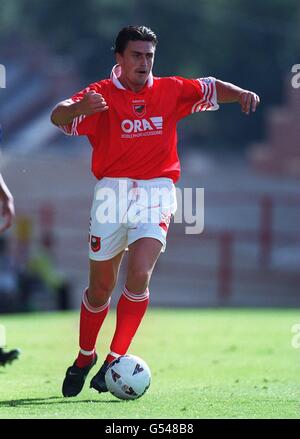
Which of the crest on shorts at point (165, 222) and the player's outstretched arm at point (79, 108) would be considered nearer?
the player's outstretched arm at point (79, 108)

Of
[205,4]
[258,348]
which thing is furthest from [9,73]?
[258,348]

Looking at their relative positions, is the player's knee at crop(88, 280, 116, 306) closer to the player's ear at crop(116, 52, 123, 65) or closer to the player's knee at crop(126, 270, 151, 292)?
the player's knee at crop(126, 270, 151, 292)

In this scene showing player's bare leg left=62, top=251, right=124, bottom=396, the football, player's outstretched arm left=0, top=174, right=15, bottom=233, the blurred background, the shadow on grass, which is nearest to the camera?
the shadow on grass

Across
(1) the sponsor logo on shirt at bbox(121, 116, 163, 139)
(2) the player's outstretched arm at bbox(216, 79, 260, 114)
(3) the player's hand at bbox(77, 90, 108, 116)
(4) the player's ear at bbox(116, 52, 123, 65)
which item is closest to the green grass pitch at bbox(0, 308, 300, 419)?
(1) the sponsor logo on shirt at bbox(121, 116, 163, 139)

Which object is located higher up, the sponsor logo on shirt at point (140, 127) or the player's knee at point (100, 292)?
the sponsor logo on shirt at point (140, 127)

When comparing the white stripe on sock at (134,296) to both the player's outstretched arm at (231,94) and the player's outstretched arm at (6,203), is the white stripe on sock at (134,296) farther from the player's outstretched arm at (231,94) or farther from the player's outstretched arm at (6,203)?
the player's outstretched arm at (6,203)

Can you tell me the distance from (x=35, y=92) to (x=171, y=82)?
5062 cm

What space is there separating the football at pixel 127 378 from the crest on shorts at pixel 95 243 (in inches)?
27.1

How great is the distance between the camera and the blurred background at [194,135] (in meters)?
33.5

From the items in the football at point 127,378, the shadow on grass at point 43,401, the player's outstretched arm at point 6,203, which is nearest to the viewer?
the shadow on grass at point 43,401

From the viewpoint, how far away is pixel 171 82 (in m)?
7.96

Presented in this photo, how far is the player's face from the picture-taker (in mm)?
7719

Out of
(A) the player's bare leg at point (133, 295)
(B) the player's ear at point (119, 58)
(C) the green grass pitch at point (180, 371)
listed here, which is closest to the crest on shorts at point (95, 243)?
(A) the player's bare leg at point (133, 295)

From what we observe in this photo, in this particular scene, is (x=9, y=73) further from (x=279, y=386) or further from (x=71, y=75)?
(x=279, y=386)
